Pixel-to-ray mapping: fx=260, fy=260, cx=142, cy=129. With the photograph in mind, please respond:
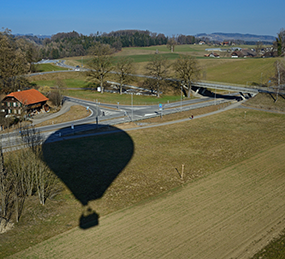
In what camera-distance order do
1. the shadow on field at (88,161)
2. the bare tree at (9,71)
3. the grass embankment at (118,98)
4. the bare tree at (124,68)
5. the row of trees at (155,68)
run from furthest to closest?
the bare tree at (124,68), the row of trees at (155,68), the grass embankment at (118,98), the bare tree at (9,71), the shadow on field at (88,161)

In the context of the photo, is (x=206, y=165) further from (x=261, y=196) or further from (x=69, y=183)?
(x=69, y=183)

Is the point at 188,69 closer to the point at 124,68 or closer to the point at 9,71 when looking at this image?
the point at 124,68

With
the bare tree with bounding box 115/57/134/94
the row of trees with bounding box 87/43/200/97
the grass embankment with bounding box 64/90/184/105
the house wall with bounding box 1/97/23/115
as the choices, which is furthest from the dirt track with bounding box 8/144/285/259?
the bare tree with bounding box 115/57/134/94

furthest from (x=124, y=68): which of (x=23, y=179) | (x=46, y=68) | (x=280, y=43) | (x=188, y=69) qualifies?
(x=280, y=43)

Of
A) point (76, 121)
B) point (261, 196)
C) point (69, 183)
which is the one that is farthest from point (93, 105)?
point (261, 196)

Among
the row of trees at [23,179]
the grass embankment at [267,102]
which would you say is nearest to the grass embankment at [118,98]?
the grass embankment at [267,102]

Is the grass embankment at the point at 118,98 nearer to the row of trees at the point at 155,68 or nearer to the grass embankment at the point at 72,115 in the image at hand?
the row of trees at the point at 155,68
